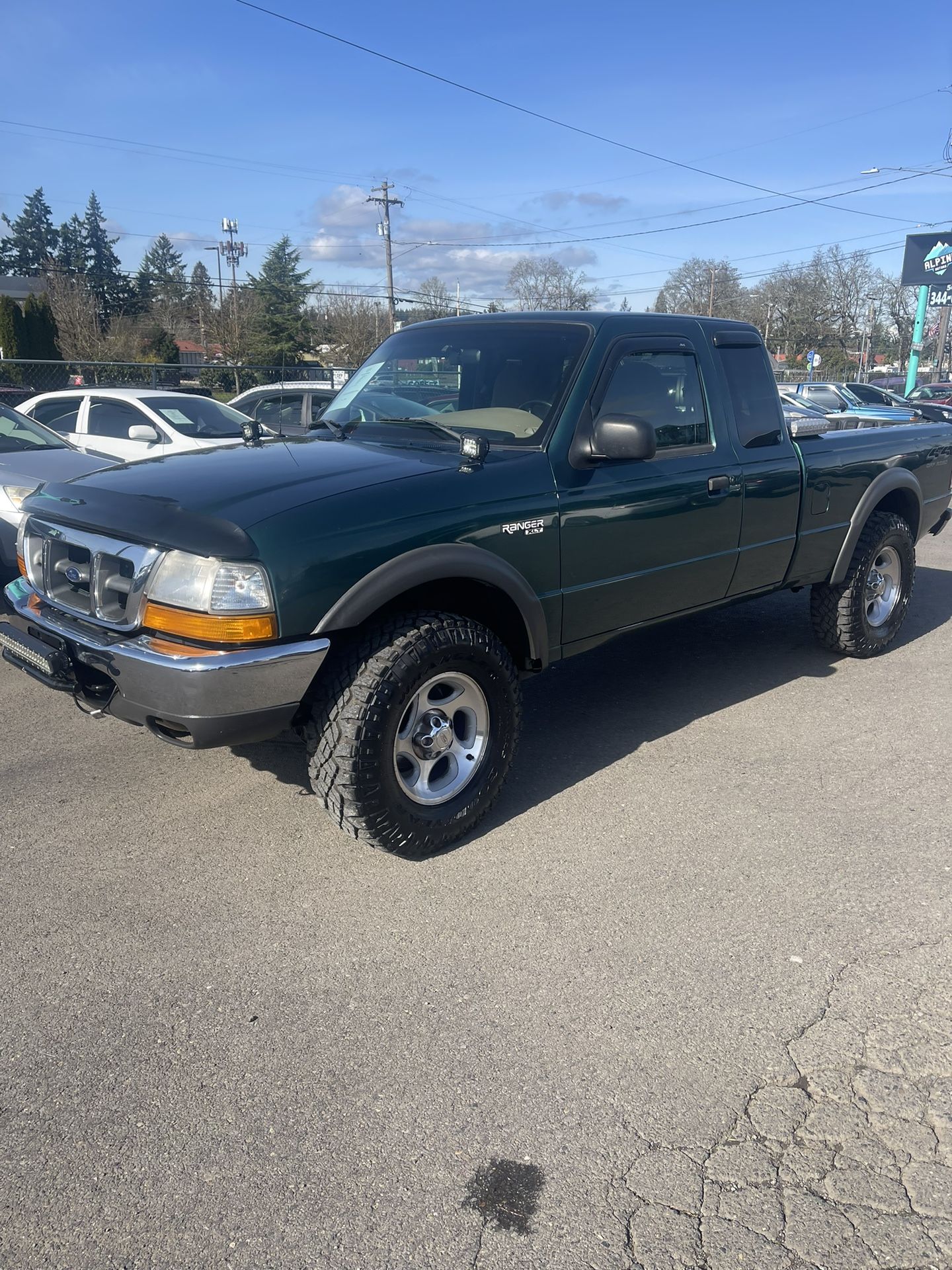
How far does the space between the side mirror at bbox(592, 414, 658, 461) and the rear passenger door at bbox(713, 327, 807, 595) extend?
1.20 metres

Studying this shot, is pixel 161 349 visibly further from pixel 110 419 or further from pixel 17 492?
pixel 17 492

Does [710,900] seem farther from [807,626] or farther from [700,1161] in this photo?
[807,626]

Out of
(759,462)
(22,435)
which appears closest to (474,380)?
(759,462)

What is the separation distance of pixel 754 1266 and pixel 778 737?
10.3 ft

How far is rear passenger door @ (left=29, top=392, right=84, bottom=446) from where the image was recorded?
1139cm

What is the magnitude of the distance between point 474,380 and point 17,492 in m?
3.93

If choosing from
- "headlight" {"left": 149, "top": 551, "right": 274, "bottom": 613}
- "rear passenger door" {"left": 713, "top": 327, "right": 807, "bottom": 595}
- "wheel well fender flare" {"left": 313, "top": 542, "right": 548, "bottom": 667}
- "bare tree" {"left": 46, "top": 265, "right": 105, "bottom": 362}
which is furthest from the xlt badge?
"bare tree" {"left": 46, "top": 265, "right": 105, "bottom": 362}

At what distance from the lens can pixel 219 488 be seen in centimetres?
345

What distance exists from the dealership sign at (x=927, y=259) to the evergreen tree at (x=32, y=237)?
66928mm

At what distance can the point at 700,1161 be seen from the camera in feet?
7.43

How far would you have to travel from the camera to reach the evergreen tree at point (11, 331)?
36.2m

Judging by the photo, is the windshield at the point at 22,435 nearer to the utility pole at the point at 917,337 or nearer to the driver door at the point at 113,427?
the driver door at the point at 113,427

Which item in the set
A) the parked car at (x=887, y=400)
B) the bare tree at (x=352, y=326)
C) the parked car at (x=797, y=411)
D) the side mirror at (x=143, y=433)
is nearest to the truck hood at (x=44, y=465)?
the side mirror at (x=143, y=433)

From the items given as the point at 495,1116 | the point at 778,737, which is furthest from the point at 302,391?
the point at 495,1116
